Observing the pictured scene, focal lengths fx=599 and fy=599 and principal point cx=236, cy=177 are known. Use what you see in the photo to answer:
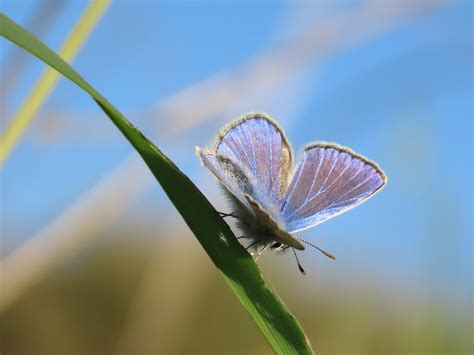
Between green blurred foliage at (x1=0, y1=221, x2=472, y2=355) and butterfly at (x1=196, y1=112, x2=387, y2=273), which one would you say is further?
green blurred foliage at (x1=0, y1=221, x2=472, y2=355)

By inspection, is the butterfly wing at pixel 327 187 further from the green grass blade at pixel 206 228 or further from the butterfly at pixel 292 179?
the green grass blade at pixel 206 228

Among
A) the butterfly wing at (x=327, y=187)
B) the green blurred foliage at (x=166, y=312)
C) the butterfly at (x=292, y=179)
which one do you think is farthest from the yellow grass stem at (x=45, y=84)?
the green blurred foliage at (x=166, y=312)

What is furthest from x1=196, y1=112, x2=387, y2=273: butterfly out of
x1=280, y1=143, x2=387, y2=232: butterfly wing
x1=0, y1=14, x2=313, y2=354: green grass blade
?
x1=0, y1=14, x2=313, y2=354: green grass blade

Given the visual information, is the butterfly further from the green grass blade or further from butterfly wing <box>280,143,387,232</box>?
the green grass blade

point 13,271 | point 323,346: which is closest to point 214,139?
point 13,271

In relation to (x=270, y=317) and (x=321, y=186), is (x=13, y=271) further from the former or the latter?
(x=270, y=317)
